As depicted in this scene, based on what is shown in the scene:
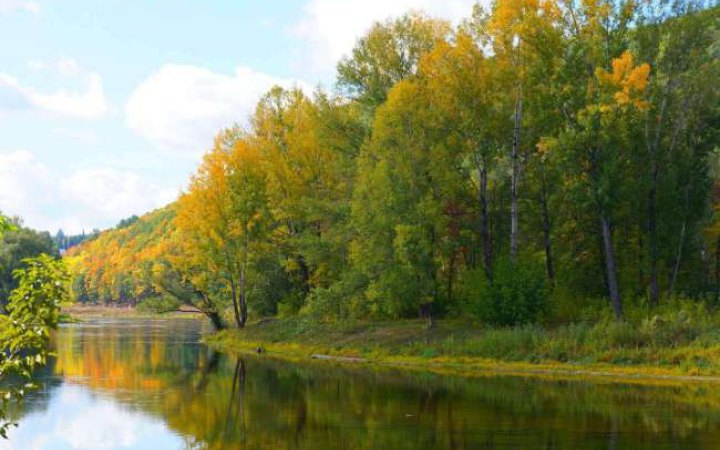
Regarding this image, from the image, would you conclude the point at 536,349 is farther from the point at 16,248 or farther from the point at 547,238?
the point at 16,248

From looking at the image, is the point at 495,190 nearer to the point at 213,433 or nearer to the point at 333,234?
the point at 333,234

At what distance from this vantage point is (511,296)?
3675 cm

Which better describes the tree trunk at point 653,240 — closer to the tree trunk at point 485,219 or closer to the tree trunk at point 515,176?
the tree trunk at point 515,176

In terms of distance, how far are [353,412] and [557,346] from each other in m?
12.5

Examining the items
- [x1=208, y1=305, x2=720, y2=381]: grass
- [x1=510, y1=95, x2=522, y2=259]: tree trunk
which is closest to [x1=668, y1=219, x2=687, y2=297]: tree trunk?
[x1=208, y1=305, x2=720, y2=381]: grass

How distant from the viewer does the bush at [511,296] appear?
36.7m

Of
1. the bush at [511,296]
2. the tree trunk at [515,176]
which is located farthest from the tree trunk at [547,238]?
the bush at [511,296]

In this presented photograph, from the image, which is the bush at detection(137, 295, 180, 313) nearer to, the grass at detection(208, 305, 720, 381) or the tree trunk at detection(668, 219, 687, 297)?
the grass at detection(208, 305, 720, 381)

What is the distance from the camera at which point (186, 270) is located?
58.0 meters

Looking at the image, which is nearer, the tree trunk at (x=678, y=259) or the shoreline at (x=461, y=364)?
the shoreline at (x=461, y=364)

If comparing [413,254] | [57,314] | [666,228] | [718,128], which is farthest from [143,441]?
[718,128]

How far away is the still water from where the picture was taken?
62.2ft

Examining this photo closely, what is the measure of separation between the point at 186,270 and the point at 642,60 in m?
34.9

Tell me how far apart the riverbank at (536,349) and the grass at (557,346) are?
4cm
